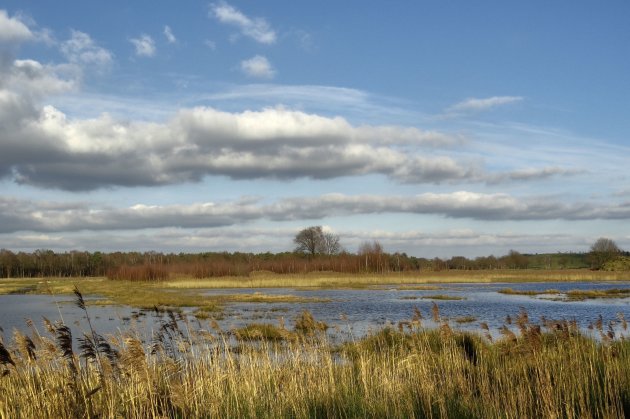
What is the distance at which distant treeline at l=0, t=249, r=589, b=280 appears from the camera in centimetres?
8662

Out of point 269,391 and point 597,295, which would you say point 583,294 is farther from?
point 269,391

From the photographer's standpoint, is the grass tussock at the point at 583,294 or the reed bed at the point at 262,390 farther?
the grass tussock at the point at 583,294

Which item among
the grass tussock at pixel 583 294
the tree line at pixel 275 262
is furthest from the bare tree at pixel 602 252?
the grass tussock at pixel 583 294

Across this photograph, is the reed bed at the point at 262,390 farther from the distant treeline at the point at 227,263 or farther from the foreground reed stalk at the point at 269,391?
the distant treeline at the point at 227,263

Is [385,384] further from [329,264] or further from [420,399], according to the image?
[329,264]

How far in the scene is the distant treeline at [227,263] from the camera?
284ft

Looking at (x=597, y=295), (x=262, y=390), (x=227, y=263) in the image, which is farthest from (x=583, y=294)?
(x=227, y=263)

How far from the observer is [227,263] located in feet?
295

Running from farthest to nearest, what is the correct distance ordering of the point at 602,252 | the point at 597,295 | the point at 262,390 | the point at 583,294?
the point at 602,252 < the point at 583,294 < the point at 597,295 < the point at 262,390

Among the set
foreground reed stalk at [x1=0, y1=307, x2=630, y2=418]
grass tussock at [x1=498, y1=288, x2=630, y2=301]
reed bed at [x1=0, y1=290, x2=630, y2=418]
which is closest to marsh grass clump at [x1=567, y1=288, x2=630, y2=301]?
grass tussock at [x1=498, y1=288, x2=630, y2=301]

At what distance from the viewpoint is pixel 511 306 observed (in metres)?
35.6

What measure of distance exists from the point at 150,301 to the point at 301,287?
24.3 metres

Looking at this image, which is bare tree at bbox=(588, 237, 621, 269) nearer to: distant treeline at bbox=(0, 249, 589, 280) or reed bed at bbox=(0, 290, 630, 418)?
distant treeline at bbox=(0, 249, 589, 280)

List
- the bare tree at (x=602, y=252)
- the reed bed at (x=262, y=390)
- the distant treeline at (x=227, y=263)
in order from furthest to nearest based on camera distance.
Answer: the bare tree at (x=602, y=252) → the distant treeline at (x=227, y=263) → the reed bed at (x=262, y=390)
